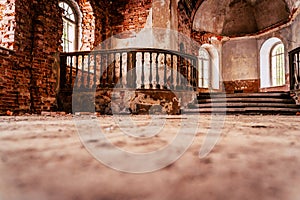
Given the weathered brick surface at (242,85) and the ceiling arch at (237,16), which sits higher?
the ceiling arch at (237,16)

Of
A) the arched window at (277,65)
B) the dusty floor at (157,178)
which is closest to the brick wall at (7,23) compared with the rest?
the dusty floor at (157,178)

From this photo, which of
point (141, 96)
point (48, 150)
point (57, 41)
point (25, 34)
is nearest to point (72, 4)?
point (57, 41)

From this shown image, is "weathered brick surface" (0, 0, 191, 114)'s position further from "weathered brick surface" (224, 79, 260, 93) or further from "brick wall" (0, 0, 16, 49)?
"weathered brick surface" (224, 79, 260, 93)

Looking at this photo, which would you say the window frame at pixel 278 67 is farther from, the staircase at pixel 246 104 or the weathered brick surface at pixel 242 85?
the staircase at pixel 246 104

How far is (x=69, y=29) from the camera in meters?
7.02

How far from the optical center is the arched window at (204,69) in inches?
418

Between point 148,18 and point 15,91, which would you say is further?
point 148,18

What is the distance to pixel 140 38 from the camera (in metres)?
7.03

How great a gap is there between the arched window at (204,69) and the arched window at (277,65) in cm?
259

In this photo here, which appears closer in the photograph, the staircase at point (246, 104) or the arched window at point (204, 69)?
the staircase at point (246, 104)

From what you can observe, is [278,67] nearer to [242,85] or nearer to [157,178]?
[242,85]

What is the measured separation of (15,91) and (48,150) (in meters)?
4.32

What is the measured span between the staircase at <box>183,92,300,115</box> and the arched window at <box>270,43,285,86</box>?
15.8 ft

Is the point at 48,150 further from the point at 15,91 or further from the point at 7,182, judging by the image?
the point at 15,91
